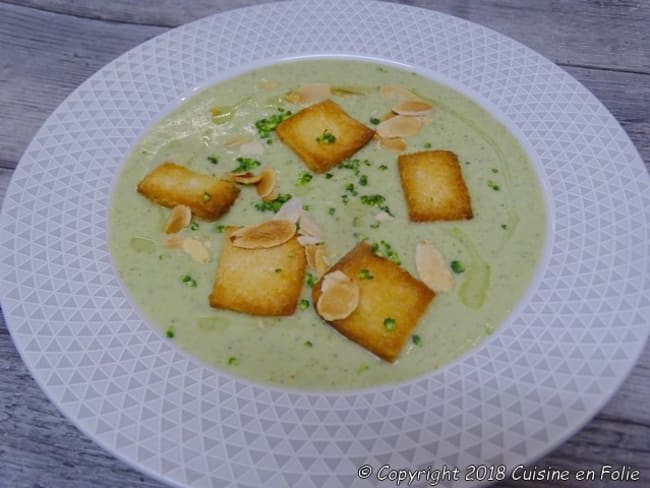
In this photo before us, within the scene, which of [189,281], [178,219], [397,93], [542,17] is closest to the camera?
[189,281]

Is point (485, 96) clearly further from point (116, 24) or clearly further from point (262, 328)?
point (116, 24)

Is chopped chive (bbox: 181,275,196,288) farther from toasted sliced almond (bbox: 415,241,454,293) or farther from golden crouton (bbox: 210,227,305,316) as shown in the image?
toasted sliced almond (bbox: 415,241,454,293)

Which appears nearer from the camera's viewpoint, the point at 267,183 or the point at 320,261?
the point at 320,261

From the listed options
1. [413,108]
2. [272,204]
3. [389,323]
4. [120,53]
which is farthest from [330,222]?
[120,53]

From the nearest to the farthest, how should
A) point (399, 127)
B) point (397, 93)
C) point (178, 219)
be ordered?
point (178, 219)
point (399, 127)
point (397, 93)

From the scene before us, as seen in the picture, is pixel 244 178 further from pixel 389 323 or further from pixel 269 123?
pixel 389 323

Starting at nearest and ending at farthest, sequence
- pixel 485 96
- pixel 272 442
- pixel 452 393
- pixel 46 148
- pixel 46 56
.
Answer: pixel 272 442, pixel 452 393, pixel 46 148, pixel 485 96, pixel 46 56

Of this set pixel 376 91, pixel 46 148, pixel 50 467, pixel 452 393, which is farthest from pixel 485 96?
pixel 50 467
